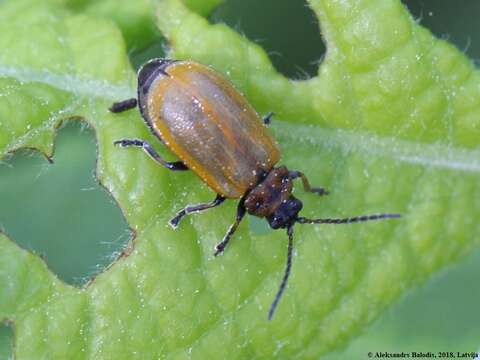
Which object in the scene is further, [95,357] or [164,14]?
[164,14]

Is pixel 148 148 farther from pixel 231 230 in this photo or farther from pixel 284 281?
pixel 284 281

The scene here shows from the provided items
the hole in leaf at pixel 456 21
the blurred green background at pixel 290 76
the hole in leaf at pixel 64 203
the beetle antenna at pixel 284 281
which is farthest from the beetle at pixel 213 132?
the hole in leaf at pixel 456 21

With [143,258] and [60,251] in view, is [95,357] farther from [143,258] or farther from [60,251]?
[60,251]

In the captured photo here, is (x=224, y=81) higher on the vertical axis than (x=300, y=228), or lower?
higher

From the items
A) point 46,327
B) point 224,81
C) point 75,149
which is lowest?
point 75,149

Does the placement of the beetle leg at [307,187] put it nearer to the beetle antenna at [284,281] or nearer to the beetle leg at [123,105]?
the beetle antenna at [284,281]

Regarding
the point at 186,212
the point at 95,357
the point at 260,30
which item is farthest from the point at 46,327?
the point at 260,30
